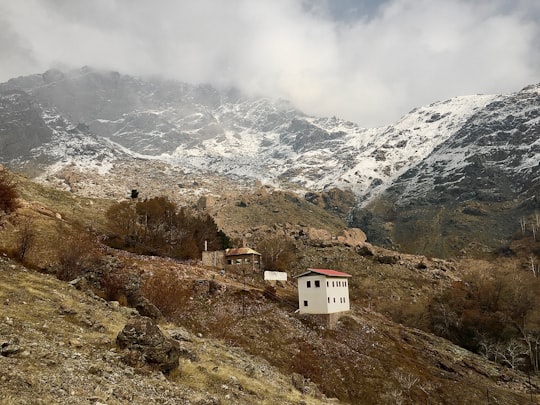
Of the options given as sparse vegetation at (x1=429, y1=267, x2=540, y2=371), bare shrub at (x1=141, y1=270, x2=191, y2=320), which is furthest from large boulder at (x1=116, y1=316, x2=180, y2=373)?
sparse vegetation at (x1=429, y1=267, x2=540, y2=371)

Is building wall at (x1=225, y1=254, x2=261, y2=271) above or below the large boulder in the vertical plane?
above

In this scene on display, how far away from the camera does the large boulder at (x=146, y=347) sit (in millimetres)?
19906

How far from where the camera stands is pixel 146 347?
Result: 20547 mm

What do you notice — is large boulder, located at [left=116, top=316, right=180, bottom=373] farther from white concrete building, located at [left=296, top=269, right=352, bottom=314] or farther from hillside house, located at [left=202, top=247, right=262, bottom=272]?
hillside house, located at [left=202, top=247, right=262, bottom=272]

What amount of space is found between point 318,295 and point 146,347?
4068 cm

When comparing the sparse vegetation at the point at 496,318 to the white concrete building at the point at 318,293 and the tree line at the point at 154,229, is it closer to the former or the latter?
the white concrete building at the point at 318,293

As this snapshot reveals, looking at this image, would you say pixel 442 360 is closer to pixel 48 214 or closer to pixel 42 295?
pixel 42 295

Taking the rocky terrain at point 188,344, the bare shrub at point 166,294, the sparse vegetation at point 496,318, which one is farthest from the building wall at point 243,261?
the sparse vegetation at point 496,318

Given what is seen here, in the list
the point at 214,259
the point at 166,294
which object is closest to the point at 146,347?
the point at 166,294

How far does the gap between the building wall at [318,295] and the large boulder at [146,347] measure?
38680 millimetres

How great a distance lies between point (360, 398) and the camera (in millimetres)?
40062

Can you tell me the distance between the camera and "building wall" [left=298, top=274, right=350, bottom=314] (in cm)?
5797

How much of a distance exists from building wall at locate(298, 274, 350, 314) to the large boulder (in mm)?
38680

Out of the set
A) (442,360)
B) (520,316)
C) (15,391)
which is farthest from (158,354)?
(520,316)
